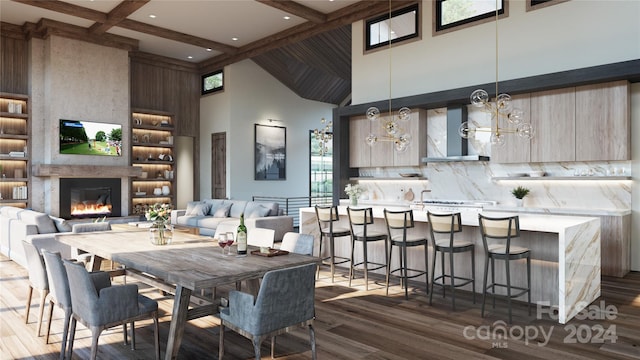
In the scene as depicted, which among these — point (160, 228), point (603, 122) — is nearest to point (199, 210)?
point (160, 228)

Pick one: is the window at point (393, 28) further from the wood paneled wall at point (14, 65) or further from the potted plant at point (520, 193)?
the wood paneled wall at point (14, 65)

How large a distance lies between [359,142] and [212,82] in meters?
5.58

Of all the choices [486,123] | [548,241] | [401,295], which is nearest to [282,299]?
[401,295]

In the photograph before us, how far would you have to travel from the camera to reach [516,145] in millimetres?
6828

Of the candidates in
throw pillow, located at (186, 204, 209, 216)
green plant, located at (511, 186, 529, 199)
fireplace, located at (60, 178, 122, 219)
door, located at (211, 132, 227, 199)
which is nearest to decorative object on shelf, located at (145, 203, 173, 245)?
green plant, located at (511, 186, 529, 199)

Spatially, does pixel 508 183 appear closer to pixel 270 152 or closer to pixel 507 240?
pixel 507 240

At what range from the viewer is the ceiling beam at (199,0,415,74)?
323 inches

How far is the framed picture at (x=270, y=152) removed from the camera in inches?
480

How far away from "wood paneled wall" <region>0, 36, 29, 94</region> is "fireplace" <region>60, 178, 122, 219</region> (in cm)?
229

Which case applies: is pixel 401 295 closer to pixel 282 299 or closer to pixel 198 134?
pixel 282 299

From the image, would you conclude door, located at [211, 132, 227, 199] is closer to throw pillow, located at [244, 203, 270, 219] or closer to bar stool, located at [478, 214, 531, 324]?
throw pillow, located at [244, 203, 270, 219]

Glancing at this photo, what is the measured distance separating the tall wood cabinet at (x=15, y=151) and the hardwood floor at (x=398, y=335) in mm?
5451

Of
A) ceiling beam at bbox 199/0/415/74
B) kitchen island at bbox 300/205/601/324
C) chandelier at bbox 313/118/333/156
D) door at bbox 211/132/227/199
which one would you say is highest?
ceiling beam at bbox 199/0/415/74

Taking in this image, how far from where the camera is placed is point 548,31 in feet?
21.0
